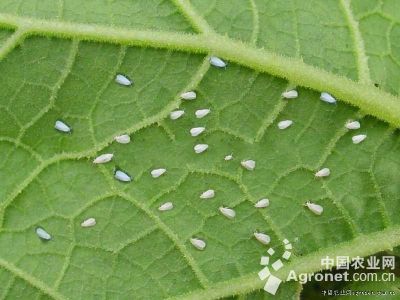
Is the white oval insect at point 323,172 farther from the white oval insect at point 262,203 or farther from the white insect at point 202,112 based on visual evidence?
the white insect at point 202,112

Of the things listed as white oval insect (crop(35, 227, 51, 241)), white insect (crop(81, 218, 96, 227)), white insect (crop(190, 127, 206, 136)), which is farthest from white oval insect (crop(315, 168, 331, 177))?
white oval insect (crop(35, 227, 51, 241))

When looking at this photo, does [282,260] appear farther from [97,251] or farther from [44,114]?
[44,114]

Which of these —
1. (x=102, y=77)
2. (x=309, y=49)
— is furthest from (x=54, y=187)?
(x=309, y=49)

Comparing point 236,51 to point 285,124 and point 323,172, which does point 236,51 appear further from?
point 323,172

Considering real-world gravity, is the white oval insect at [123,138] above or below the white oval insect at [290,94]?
below

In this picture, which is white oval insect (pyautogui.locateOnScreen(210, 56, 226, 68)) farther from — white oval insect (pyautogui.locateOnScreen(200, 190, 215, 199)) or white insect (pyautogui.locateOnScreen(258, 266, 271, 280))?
white insect (pyautogui.locateOnScreen(258, 266, 271, 280))

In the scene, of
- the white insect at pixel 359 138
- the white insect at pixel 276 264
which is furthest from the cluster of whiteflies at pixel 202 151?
the white insect at pixel 276 264

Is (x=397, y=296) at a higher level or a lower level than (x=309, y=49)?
lower
